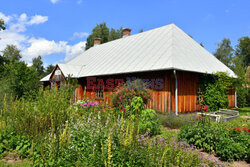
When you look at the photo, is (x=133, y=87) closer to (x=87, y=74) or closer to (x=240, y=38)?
(x=87, y=74)

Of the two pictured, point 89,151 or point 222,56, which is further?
point 222,56

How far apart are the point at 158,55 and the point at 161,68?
197 centimetres

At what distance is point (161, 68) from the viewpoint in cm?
924

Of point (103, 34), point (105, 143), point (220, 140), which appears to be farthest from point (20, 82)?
point (103, 34)

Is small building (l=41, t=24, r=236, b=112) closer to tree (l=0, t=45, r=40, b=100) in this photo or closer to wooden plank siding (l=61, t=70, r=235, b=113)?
wooden plank siding (l=61, t=70, r=235, b=113)

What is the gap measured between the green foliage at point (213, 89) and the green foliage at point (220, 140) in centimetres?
714

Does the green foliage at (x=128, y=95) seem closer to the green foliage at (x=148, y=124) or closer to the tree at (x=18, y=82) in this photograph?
the green foliage at (x=148, y=124)

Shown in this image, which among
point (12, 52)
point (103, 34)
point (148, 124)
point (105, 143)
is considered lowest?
point (148, 124)

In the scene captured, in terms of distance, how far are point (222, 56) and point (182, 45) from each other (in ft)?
97.4

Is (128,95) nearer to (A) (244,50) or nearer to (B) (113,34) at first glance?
(B) (113,34)

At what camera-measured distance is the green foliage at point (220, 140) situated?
4160mm

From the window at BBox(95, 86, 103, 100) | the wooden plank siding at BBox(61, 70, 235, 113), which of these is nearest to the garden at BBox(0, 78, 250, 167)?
the wooden plank siding at BBox(61, 70, 235, 113)

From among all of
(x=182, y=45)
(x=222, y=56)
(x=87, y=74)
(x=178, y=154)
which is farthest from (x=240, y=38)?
(x=178, y=154)

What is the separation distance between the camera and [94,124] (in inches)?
149
